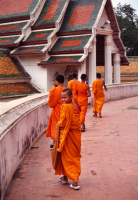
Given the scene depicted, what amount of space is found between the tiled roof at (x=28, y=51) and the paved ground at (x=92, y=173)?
1418cm

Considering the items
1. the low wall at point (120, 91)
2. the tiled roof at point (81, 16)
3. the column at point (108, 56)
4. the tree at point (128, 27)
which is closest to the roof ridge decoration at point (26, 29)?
the tiled roof at point (81, 16)

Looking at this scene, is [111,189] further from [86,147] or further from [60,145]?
[86,147]

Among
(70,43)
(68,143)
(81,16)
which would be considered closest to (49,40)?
(70,43)

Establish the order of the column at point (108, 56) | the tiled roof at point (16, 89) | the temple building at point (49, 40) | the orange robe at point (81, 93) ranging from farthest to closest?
the column at point (108, 56), the temple building at point (49, 40), the tiled roof at point (16, 89), the orange robe at point (81, 93)

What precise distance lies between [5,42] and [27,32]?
1736 millimetres

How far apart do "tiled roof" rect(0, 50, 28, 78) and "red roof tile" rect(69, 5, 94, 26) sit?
479 cm

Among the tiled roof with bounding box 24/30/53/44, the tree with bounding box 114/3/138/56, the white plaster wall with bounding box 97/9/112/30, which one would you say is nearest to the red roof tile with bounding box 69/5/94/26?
the white plaster wall with bounding box 97/9/112/30

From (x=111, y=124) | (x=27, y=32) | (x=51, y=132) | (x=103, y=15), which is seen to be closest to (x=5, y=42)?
(x=27, y=32)

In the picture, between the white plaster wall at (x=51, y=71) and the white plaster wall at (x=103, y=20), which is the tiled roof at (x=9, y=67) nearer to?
the white plaster wall at (x=51, y=71)

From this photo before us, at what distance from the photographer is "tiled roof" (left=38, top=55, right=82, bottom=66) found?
2056 centimetres

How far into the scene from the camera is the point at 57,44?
73.9 ft

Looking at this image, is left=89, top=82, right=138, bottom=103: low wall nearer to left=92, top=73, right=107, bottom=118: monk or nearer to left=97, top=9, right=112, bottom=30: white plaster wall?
left=97, top=9, right=112, bottom=30: white plaster wall

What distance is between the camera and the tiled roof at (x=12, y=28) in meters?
23.2

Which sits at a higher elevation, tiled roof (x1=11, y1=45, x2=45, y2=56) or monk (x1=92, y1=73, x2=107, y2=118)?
tiled roof (x1=11, y1=45, x2=45, y2=56)
